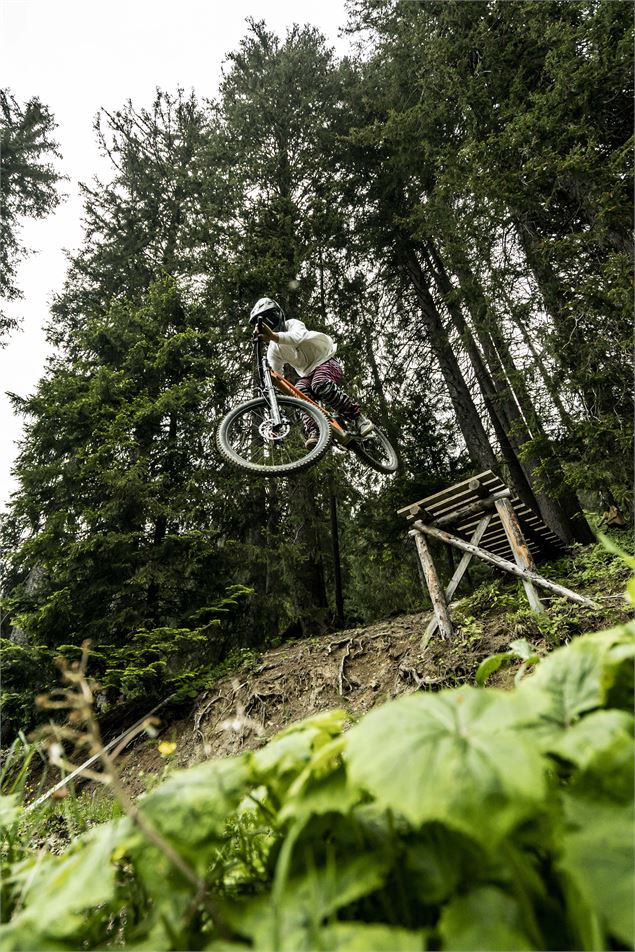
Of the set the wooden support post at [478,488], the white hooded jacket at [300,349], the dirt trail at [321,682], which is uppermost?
the white hooded jacket at [300,349]

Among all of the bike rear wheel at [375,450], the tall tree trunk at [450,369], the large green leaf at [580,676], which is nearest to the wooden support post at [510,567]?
the bike rear wheel at [375,450]

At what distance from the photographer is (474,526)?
709cm

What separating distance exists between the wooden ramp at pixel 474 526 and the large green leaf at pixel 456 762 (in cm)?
526

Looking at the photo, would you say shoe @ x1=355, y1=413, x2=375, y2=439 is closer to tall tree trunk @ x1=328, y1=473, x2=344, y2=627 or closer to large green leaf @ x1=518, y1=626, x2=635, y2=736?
tall tree trunk @ x1=328, y1=473, x2=344, y2=627

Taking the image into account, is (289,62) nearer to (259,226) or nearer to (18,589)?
(259,226)

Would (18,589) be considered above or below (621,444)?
above

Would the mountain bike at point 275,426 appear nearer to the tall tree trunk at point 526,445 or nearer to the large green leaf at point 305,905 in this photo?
the tall tree trunk at point 526,445

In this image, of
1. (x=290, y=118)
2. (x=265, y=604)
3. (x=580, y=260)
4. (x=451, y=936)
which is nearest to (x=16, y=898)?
(x=451, y=936)

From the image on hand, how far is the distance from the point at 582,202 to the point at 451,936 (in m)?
8.33

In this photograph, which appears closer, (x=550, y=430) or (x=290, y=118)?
(x=550, y=430)

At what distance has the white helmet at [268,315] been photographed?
5027mm

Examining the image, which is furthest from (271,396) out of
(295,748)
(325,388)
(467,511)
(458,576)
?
(295,748)

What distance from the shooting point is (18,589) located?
24.9 feet

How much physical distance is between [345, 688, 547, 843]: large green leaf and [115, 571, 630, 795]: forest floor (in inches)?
176
